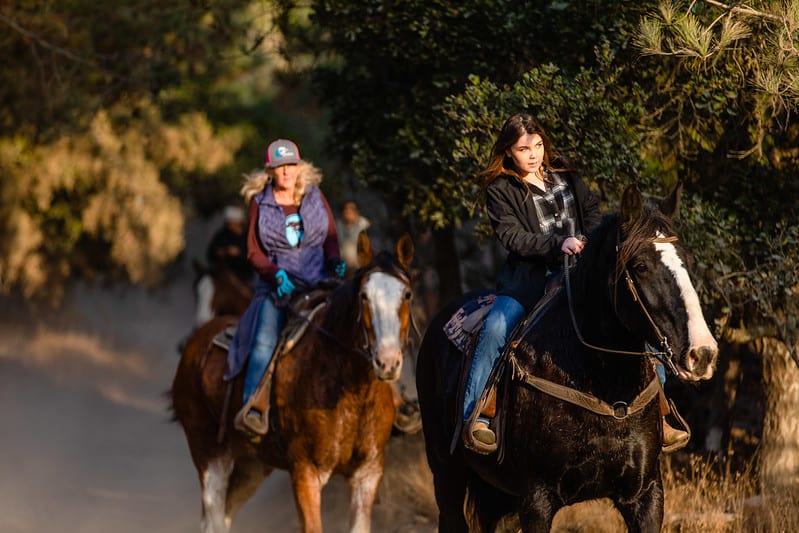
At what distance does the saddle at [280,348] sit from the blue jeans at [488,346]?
202 centimetres

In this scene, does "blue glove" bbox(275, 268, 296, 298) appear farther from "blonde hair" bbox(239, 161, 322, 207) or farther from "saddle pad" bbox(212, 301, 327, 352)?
"blonde hair" bbox(239, 161, 322, 207)

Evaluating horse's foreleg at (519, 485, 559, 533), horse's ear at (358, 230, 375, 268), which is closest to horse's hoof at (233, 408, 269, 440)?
horse's ear at (358, 230, 375, 268)

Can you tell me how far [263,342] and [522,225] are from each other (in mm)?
2613

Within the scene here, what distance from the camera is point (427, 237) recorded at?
13.8 m

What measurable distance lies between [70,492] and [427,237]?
5.00m

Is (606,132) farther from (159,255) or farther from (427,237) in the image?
(159,255)

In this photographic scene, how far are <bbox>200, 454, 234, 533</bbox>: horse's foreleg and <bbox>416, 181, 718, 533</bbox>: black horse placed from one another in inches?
136

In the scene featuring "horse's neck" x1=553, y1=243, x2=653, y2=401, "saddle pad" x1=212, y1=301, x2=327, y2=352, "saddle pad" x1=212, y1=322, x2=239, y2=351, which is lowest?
"saddle pad" x1=212, y1=322, x2=239, y2=351

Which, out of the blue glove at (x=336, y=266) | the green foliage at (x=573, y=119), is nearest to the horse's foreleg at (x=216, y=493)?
the blue glove at (x=336, y=266)

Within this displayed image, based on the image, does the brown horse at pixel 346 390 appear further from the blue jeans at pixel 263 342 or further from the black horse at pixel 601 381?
the black horse at pixel 601 381

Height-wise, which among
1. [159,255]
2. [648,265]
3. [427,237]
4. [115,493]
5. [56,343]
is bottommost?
[56,343]

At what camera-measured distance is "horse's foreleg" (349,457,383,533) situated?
7.50 m

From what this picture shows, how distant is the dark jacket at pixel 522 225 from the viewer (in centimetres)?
614

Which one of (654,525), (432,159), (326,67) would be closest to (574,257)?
(654,525)
